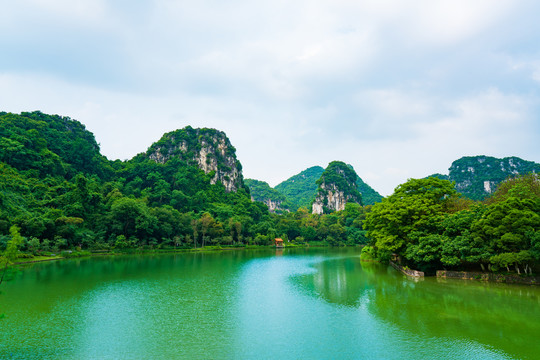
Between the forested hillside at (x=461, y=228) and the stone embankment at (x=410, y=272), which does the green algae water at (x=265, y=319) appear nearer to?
the stone embankment at (x=410, y=272)

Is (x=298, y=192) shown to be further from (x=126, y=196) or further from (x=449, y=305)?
(x=449, y=305)

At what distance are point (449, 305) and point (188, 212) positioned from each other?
162 ft

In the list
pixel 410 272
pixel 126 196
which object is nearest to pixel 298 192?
pixel 126 196

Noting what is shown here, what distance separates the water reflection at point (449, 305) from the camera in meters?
10.3

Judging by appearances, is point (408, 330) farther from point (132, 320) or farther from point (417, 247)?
point (417, 247)

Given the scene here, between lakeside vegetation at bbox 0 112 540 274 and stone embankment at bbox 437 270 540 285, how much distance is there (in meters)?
0.52

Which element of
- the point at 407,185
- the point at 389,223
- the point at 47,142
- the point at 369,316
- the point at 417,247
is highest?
the point at 47,142

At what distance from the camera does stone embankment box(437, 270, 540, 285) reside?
18639mm

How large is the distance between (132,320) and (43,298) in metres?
6.51

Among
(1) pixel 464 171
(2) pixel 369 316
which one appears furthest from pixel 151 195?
(1) pixel 464 171

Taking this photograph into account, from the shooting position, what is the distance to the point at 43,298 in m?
15.1

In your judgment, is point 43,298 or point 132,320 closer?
point 132,320

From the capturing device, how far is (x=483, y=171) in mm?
107188

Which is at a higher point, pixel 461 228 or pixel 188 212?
pixel 188 212
